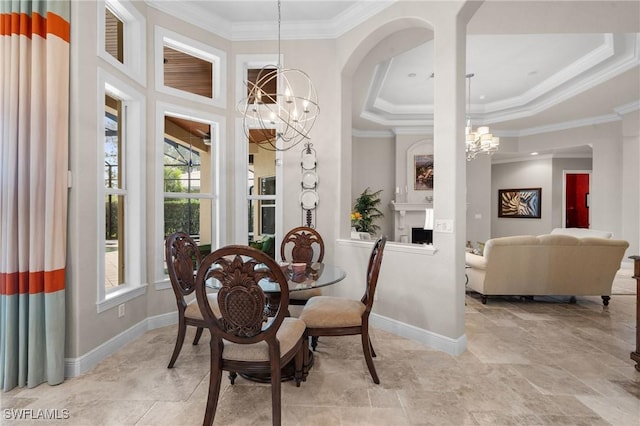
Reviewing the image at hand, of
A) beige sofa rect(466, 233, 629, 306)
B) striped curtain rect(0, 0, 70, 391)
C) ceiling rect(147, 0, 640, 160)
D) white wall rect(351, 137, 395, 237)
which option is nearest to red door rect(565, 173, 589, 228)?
ceiling rect(147, 0, 640, 160)

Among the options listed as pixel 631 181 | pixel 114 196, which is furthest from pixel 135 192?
pixel 631 181

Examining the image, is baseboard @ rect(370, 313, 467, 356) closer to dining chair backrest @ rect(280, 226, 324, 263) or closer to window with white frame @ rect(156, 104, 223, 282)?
dining chair backrest @ rect(280, 226, 324, 263)

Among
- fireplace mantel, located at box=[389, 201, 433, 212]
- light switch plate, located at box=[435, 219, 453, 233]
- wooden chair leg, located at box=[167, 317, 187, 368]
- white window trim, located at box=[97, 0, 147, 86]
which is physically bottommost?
wooden chair leg, located at box=[167, 317, 187, 368]

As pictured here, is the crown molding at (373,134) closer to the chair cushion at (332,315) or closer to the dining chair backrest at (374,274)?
the dining chair backrest at (374,274)

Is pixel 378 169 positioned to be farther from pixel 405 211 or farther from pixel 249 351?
pixel 249 351

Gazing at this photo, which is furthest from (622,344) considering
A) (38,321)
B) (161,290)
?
(38,321)

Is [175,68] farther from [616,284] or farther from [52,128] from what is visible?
[616,284]

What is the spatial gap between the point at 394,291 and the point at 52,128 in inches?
120

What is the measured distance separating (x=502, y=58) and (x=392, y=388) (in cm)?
475

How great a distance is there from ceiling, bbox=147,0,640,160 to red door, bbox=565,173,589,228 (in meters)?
2.94

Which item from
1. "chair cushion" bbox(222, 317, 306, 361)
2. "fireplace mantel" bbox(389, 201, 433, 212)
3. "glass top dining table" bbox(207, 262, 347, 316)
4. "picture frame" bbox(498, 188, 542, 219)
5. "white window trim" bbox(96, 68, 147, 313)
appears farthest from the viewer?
"picture frame" bbox(498, 188, 542, 219)

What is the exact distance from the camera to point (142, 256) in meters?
3.03

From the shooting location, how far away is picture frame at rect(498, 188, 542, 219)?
867 centimetres

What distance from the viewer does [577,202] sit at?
29.6 ft
